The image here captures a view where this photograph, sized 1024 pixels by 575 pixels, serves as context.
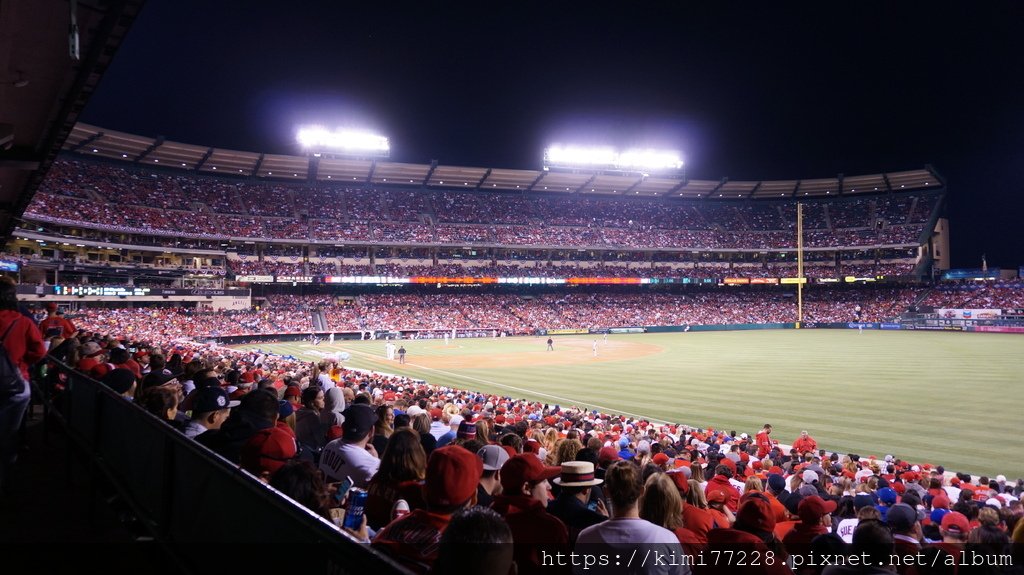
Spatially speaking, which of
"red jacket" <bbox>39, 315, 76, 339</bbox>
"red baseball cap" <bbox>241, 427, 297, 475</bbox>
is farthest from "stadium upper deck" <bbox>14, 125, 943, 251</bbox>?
"red baseball cap" <bbox>241, 427, 297, 475</bbox>

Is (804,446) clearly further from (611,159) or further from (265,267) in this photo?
(611,159)

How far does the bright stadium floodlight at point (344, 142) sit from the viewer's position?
70562 mm

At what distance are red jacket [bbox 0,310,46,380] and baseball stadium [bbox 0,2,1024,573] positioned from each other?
3 centimetres

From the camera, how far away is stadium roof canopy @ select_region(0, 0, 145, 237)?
5.61 meters

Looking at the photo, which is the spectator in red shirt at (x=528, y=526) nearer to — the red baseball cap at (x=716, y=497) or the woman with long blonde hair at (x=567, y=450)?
the woman with long blonde hair at (x=567, y=450)

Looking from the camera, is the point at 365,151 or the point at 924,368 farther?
the point at 365,151

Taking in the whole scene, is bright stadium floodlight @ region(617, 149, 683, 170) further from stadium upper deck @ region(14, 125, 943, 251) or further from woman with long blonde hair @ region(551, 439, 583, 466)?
woman with long blonde hair @ region(551, 439, 583, 466)

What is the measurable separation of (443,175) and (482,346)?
35.8 metres

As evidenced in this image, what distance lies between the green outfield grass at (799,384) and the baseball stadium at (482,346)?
0.75 feet

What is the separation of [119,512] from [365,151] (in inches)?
2843

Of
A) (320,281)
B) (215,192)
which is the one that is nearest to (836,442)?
(320,281)

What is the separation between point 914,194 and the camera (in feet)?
285

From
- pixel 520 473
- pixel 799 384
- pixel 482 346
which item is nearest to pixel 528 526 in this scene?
pixel 520 473

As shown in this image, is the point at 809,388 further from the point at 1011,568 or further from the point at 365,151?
the point at 365,151
